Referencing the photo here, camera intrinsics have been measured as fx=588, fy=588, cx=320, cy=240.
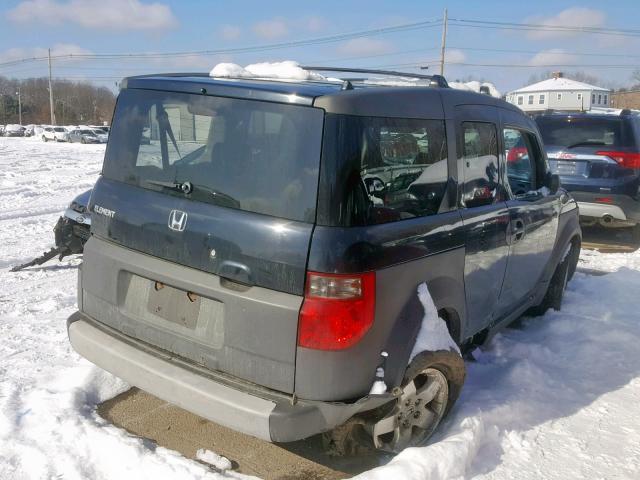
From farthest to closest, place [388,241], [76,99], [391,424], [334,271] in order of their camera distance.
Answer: [76,99], [391,424], [388,241], [334,271]

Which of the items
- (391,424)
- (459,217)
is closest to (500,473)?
(391,424)

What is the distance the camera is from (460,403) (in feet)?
12.1

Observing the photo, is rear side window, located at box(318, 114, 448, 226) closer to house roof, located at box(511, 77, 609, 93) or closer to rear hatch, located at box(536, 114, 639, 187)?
rear hatch, located at box(536, 114, 639, 187)

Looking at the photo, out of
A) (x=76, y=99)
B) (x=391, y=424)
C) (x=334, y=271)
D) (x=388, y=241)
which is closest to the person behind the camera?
(x=334, y=271)

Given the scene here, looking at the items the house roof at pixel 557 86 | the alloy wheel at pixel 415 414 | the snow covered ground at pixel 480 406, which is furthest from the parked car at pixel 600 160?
the house roof at pixel 557 86

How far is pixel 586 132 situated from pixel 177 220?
7234 mm

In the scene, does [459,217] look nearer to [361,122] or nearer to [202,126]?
[361,122]

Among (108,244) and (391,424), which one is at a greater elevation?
(108,244)

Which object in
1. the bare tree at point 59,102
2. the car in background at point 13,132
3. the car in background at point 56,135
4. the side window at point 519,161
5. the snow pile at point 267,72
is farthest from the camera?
the bare tree at point 59,102

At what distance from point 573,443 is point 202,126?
272cm

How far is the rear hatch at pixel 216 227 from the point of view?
257 centimetres

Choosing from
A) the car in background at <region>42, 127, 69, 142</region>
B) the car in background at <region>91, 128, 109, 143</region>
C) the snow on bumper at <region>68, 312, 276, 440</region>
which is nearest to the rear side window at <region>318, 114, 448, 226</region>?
the snow on bumper at <region>68, 312, 276, 440</region>

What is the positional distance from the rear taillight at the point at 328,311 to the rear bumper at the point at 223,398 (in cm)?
28

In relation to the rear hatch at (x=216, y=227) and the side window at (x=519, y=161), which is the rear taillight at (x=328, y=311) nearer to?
the rear hatch at (x=216, y=227)
